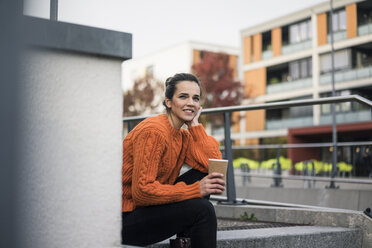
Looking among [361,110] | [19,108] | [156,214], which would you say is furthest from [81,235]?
[361,110]

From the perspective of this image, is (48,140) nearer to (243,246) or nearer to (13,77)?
(13,77)

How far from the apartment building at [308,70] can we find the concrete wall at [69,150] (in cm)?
2681

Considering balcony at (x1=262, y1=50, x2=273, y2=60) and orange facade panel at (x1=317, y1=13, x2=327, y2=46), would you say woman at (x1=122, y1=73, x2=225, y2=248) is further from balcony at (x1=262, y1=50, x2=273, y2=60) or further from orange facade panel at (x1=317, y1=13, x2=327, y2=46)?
balcony at (x1=262, y1=50, x2=273, y2=60)

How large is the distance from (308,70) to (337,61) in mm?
2528

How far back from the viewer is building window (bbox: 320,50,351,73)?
96.6 feet

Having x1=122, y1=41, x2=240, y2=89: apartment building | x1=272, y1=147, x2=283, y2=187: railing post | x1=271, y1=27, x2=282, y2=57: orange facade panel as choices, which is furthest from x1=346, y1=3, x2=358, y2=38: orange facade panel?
x1=272, y1=147, x2=283, y2=187: railing post

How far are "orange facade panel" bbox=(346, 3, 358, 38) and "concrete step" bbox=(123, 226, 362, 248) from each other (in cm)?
2794

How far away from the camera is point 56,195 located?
5.12 feet

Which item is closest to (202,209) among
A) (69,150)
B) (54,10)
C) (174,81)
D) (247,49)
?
(174,81)

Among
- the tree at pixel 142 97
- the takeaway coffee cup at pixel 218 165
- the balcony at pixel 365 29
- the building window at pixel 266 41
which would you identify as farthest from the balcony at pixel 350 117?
the takeaway coffee cup at pixel 218 165

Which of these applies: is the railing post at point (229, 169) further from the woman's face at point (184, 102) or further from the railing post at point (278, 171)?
the railing post at point (278, 171)

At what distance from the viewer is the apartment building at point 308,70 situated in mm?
28766

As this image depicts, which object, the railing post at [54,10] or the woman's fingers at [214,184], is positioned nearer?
the railing post at [54,10]

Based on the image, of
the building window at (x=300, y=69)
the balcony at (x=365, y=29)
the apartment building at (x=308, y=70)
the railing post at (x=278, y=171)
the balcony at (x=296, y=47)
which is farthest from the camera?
the building window at (x=300, y=69)
